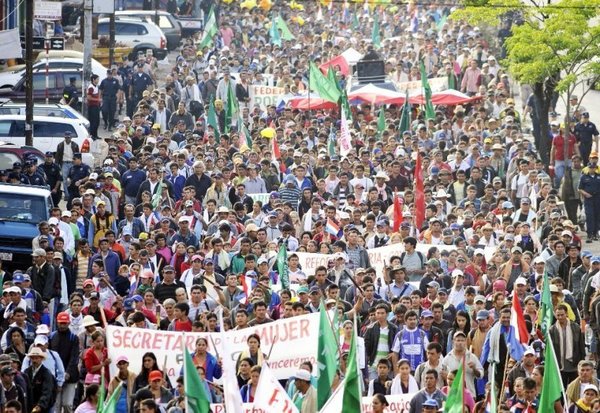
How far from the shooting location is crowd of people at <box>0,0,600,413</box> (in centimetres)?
1878

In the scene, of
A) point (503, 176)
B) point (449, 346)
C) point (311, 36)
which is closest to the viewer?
point (449, 346)

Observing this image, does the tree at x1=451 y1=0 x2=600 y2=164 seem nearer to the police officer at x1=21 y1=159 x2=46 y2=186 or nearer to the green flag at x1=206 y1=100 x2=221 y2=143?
the green flag at x1=206 y1=100 x2=221 y2=143

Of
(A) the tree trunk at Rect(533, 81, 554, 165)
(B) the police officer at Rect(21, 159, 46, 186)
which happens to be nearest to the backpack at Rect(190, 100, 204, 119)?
(A) the tree trunk at Rect(533, 81, 554, 165)

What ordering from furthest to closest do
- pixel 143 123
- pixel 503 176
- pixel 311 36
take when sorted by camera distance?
pixel 311 36 → pixel 143 123 → pixel 503 176

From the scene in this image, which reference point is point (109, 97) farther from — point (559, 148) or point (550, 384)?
point (550, 384)

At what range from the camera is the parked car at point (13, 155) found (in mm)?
30656

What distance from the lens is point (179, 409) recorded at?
17047mm

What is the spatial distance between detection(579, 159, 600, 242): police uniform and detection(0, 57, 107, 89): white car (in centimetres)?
1342

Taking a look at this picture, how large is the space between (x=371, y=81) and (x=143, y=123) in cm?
954

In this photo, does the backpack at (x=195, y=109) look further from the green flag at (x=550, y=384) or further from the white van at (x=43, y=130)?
the green flag at (x=550, y=384)

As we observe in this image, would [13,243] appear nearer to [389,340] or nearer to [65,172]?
[65,172]

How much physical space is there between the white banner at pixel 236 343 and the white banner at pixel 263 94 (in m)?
21.4

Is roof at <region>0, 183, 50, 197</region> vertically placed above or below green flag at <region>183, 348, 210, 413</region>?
below

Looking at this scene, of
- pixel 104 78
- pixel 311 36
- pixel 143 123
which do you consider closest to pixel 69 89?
pixel 104 78
